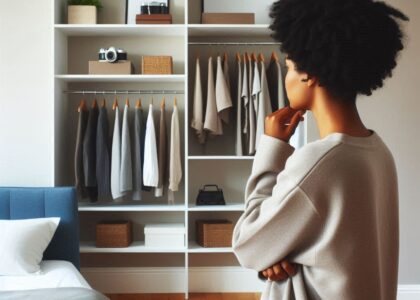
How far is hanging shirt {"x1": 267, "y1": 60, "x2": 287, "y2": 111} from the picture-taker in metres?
3.87

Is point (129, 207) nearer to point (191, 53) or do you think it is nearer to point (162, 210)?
point (162, 210)

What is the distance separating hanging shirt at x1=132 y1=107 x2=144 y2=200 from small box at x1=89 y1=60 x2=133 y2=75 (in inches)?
11.1

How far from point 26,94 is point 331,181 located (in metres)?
3.53

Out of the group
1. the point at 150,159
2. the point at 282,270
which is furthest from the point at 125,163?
the point at 282,270

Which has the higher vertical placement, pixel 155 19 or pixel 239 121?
pixel 155 19

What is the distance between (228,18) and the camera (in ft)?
12.7

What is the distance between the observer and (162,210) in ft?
12.7

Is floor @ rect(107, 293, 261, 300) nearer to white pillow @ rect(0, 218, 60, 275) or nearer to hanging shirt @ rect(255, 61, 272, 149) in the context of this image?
white pillow @ rect(0, 218, 60, 275)

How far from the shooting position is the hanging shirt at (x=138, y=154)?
3.87 metres

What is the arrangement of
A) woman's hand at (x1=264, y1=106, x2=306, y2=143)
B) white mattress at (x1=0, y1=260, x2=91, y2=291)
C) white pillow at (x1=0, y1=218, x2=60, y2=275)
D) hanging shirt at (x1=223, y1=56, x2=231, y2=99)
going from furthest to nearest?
hanging shirt at (x1=223, y1=56, x2=231, y2=99), white pillow at (x1=0, y1=218, x2=60, y2=275), white mattress at (x1=0, y1=260, x2=91, y2=291), woman's hand at (x1=264, y1=106, x2=306, y2=143)

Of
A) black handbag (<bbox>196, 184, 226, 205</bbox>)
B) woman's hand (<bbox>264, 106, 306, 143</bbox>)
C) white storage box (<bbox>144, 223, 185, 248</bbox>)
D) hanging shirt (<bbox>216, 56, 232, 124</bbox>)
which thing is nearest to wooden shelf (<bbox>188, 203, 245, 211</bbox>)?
black handbag (<bbox>196, 184, 226, 205</bbox>)

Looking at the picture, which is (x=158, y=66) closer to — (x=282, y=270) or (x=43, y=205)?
(x=43, y=205)

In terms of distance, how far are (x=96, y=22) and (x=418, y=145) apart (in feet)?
8.01

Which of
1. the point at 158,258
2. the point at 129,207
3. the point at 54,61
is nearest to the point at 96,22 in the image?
the point at 54,61
